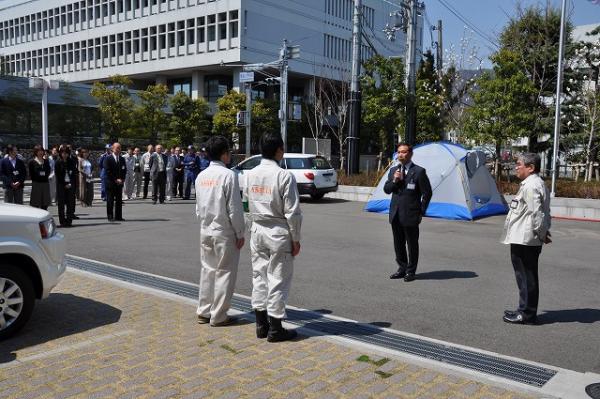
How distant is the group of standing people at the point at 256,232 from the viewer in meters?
4.96

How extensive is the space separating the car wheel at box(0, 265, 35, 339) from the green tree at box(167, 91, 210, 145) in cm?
3689

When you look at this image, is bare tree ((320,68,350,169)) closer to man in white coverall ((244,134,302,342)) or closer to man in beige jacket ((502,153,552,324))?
man in beige jacket ((502,153,552,324))

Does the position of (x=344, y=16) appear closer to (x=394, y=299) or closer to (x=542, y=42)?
(x=542, y=42)

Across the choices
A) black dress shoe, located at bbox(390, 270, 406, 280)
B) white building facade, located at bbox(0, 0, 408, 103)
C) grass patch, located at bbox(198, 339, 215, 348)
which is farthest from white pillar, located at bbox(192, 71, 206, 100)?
grass patch, located at bbox(198, 339, 215, 348)

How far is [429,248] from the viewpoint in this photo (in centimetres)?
1056

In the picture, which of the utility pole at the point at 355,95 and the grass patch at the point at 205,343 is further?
the utility pole at the point at 355,95

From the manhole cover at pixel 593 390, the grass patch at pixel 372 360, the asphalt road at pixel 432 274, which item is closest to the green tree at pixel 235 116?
the asphalt road at pixel 432 274

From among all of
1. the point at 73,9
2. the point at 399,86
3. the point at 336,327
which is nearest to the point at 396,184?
the point at 336,327

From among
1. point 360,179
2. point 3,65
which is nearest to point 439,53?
point 360,179

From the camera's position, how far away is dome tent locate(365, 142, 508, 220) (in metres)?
15.2

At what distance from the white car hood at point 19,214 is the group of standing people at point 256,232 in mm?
1513

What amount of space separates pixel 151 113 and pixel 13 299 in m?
37.3

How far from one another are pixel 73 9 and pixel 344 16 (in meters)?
28.6

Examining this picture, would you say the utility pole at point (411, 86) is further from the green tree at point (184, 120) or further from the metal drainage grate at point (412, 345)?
the green tree at point (184, 120)
